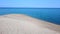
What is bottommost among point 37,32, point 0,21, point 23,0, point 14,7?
point 37,32

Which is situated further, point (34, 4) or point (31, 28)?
point (34, 4)

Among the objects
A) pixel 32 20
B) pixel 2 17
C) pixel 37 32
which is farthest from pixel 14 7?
pixel 37 32

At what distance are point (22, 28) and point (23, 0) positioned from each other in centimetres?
57

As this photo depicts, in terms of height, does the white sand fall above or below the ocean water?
below

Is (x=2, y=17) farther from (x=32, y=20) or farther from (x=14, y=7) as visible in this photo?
(x=32, y=20)

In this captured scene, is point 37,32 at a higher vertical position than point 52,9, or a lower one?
lower

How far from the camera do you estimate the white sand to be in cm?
177

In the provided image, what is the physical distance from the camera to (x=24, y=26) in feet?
6.01

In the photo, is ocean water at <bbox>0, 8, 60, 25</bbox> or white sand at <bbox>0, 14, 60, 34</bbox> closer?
white sand at <bbox>0, 14, 60, 34</bbox>

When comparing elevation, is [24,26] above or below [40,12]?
below

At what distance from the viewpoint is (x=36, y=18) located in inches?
77.5

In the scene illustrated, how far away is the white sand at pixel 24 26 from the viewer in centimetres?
177

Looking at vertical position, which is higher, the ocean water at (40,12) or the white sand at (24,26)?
the ocean water at (40,12)

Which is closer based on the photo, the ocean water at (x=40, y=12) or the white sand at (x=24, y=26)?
the white sand at (x=24, y=26)
